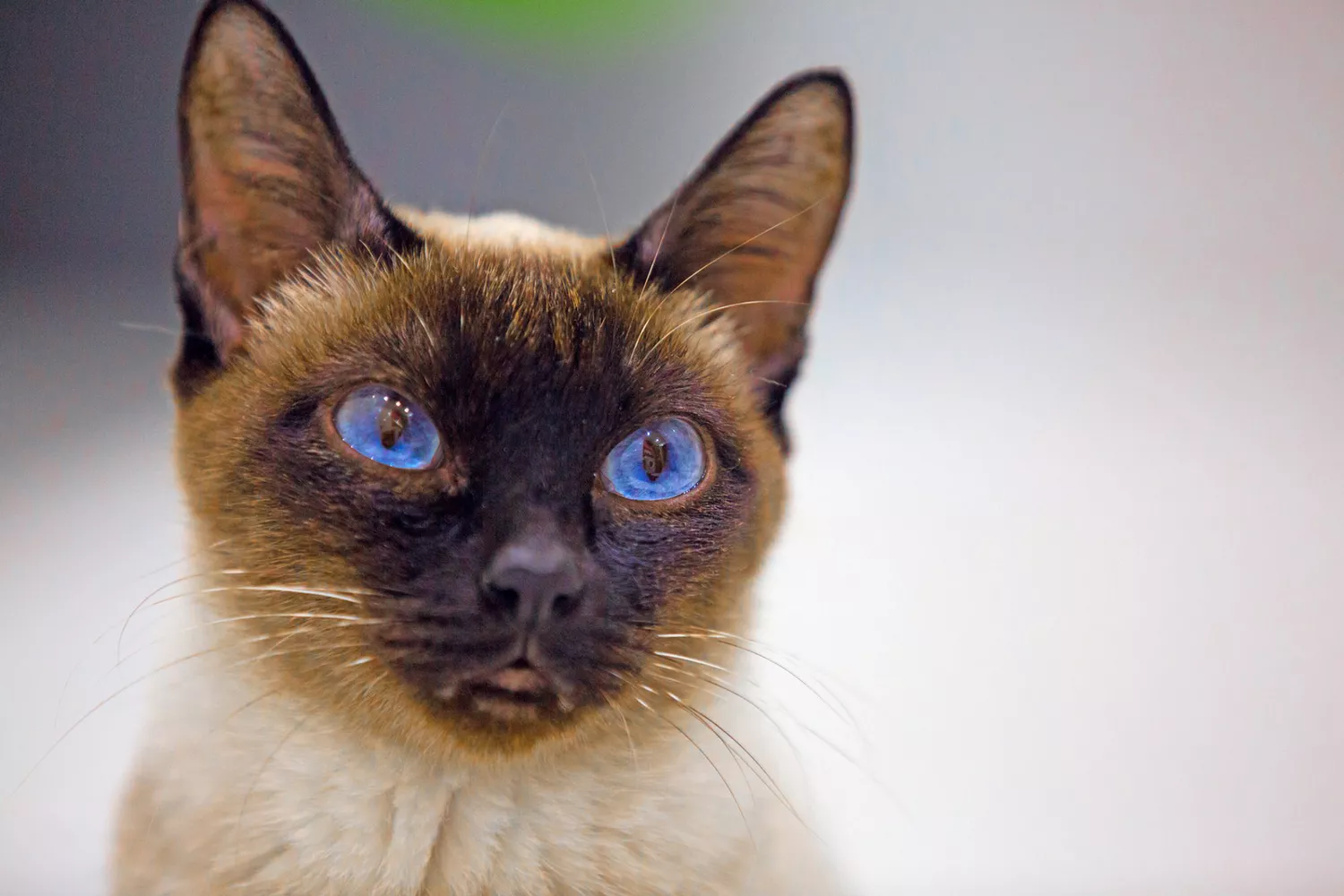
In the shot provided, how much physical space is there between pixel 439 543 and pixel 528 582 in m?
0.11

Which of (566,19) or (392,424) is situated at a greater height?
(566,19)

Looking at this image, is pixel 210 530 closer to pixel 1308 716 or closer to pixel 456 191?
pixel 456 191

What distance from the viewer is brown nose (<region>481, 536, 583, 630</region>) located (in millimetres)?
812

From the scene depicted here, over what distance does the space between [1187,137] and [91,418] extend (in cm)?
156

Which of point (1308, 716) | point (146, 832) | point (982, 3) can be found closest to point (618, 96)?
point (982, 3)

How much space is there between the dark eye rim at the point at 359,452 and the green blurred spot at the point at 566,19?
0.53 meters

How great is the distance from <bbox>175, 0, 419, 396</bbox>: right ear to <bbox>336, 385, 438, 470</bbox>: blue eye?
201 millimetres

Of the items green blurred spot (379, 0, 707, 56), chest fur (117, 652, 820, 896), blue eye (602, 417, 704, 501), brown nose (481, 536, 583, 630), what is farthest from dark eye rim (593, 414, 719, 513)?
green blurred spot (379, 0, 707, 56)

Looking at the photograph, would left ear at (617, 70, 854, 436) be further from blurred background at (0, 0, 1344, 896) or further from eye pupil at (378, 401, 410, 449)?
eye pupil at (378, 401, 410, 449)

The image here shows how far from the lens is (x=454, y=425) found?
909 millimetres

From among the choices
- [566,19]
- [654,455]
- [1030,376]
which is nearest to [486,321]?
[654,455]

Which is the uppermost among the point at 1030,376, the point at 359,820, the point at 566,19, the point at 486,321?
the point at 566,19

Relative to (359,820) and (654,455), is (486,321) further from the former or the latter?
(359,820)

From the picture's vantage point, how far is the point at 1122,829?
1.35m
